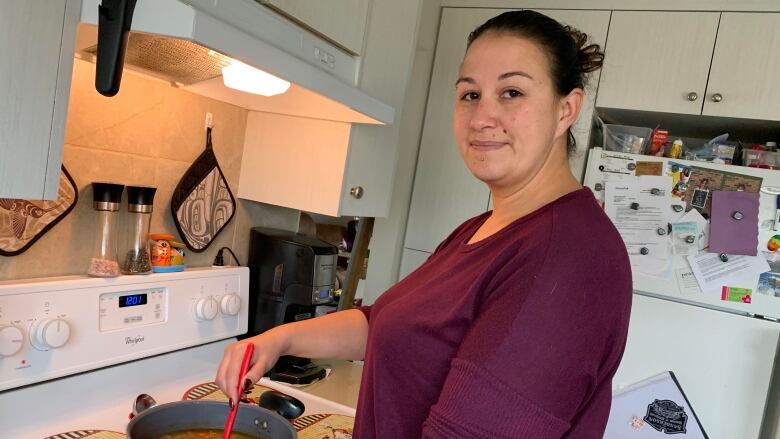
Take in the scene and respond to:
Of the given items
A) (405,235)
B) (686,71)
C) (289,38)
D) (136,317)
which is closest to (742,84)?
(686,71)

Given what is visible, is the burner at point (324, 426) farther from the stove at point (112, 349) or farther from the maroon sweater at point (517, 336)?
the maroon sweater at point (517, 336)

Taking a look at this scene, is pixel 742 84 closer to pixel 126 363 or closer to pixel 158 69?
pixel 158 69

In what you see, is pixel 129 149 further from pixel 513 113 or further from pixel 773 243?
pixel 773 243

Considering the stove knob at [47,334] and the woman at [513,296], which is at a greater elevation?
the woman at [513,296]

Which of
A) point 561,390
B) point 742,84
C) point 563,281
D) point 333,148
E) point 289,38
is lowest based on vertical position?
point 561,390

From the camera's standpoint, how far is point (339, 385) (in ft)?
4.71

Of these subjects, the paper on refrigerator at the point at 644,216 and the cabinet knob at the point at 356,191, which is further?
the paper on refrigerator at the point at 644,216

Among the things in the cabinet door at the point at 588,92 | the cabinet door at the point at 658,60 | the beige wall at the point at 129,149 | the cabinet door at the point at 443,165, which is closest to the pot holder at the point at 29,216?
the beige wall at the point at 129,149

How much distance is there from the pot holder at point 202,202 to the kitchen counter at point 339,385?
0.44 metres

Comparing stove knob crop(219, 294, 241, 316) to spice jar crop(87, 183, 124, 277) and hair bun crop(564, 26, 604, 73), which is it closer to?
spice jar crop(87, 183, 124, 277)

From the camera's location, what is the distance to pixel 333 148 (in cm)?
136

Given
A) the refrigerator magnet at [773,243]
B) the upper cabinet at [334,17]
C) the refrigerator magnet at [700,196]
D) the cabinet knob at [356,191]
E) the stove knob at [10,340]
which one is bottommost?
the stove knob at [10,340]

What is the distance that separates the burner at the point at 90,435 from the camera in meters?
0.93

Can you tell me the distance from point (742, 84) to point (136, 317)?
6.43 ft
